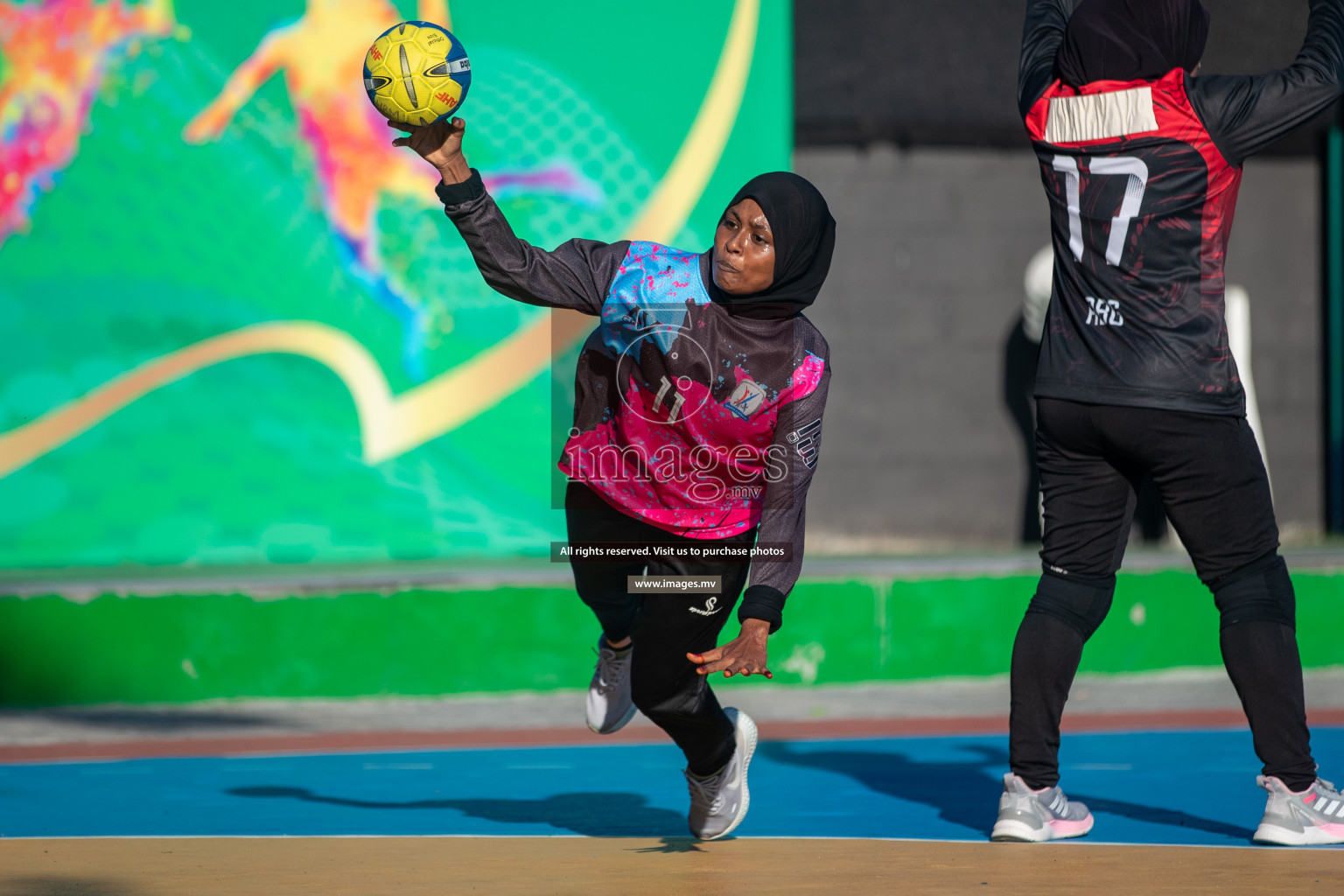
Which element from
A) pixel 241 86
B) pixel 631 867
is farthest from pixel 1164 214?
pixel 241 86

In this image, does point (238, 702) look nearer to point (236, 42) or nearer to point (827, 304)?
point (236, 42)

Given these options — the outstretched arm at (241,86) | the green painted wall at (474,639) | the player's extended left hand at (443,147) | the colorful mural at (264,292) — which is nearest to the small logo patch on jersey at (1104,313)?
the player's extended left hand at (443,147)

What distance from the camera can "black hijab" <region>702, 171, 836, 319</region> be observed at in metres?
4.26

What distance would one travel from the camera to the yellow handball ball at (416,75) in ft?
13.6

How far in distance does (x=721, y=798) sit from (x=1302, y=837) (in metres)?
1.62

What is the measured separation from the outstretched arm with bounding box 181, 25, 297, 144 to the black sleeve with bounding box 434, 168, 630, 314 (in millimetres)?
6062

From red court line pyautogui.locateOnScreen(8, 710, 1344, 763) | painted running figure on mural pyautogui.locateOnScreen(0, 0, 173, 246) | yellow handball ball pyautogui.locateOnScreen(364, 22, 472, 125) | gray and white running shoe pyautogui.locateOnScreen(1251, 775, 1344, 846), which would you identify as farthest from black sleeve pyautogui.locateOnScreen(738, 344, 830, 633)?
painted running figure on mural pyautogui.locateOnScreen(0, 0, 173, 246)

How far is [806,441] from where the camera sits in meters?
4.37

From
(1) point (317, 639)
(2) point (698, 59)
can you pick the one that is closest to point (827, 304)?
(2) point (698, 59)

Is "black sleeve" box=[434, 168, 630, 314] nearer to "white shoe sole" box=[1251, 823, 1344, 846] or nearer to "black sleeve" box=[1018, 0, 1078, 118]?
"black sleeve" box=[1018, 0, 1078, 118]

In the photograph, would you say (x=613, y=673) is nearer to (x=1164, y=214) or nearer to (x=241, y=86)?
(x=1164, y=214)

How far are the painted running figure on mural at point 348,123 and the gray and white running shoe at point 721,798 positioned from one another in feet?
18.9

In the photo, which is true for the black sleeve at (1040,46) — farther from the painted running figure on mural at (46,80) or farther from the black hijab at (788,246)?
the painted running figure on mural at (46,80)

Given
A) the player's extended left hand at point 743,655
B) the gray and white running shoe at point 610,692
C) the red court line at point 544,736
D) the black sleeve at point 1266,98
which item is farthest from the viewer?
the red court line at point 544,736
